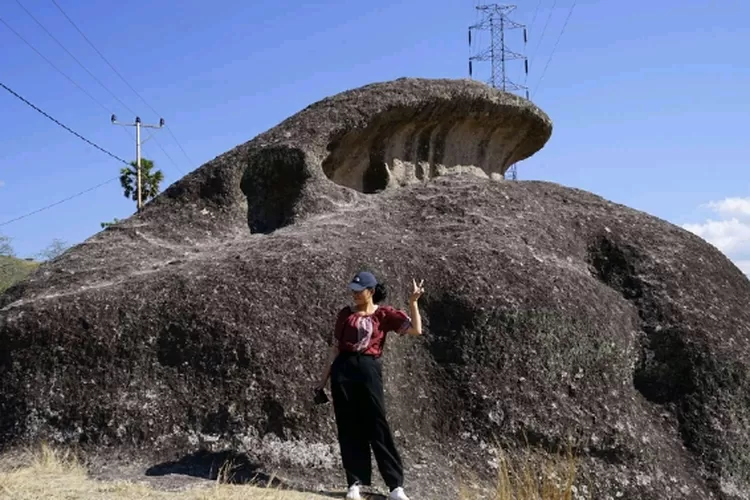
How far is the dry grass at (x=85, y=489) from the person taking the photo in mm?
6215

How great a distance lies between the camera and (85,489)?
646 cm

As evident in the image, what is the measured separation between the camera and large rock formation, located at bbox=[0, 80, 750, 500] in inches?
290

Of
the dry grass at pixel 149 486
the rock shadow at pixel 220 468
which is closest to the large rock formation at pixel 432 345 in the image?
the rock shadow at pixel 220 468

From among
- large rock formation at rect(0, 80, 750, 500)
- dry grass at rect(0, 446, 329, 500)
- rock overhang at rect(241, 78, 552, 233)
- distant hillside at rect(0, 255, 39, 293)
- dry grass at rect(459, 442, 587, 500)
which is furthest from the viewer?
distant hillside at rect(0, 255, 39, 293)

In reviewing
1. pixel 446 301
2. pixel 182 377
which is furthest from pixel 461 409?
pixel 182 377

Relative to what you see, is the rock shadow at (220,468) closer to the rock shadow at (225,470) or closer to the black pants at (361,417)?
the rock shadow at (225,470)

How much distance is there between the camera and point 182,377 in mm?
7559

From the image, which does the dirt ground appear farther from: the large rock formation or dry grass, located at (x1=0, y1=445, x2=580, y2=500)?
the large rock formation

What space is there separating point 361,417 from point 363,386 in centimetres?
26

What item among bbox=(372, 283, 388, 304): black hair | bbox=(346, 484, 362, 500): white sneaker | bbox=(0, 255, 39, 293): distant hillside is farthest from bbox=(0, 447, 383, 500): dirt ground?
bbox=(0, 255, 39, 293): distant hillside

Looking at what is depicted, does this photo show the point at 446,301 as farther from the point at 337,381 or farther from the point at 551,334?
the point at 337,381

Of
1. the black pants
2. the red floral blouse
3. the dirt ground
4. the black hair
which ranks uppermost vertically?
the black hair

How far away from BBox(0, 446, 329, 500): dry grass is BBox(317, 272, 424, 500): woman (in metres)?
0.48

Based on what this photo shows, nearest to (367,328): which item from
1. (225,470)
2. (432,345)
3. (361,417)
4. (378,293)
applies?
(378,293)
